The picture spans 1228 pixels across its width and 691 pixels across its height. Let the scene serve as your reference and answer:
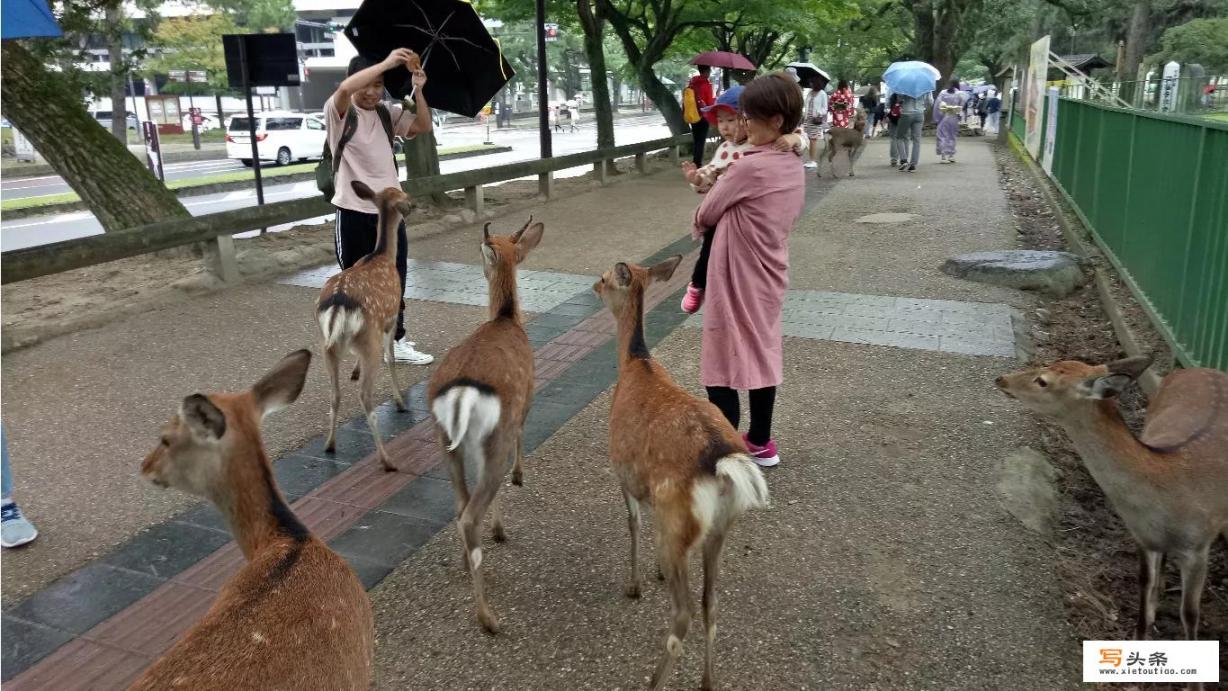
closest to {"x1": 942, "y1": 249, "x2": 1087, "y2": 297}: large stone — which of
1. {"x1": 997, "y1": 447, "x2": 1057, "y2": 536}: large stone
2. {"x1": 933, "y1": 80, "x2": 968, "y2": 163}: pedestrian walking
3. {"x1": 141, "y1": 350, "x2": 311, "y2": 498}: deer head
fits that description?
{"x1": 997, "y1": 447, "x2": 1057, "y2": 536}: large stone

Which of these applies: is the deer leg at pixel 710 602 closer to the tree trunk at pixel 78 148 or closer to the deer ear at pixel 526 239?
the deer ear at pixel 526 239

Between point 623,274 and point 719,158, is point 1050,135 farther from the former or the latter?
point 623,274

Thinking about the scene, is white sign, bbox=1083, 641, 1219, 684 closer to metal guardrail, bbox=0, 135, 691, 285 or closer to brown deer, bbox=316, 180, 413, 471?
brown deer, bbox=316, 180, 413, 471

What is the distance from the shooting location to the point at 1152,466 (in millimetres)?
2887

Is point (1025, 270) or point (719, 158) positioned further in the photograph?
point (1025, 270)

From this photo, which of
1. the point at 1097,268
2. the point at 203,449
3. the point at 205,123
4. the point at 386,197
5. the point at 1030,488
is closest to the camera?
the point at 203,449

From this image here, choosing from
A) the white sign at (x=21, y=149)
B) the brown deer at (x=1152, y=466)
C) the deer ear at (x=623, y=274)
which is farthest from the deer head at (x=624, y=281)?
the white sign at (x=21, y=149)

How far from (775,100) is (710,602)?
86.7 inches

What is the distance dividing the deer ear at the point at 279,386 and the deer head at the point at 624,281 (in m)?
1.54

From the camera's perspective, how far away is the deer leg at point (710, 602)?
108 inches

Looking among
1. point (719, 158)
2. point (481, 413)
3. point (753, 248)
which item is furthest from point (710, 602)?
point (719, 158)

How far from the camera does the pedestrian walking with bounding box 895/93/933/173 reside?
17.2 m

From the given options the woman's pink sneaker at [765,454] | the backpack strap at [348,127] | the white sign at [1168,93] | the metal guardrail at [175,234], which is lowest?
the woman's pink sneaker at [765,454]

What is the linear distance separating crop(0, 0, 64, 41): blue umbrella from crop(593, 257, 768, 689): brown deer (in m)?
2.88
